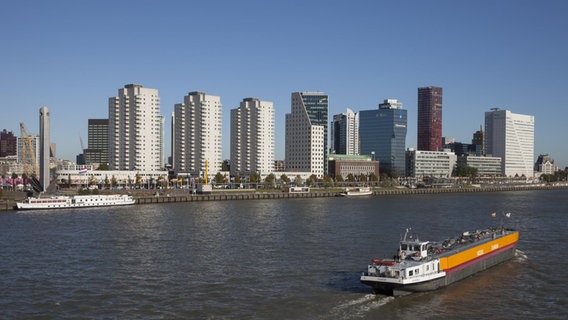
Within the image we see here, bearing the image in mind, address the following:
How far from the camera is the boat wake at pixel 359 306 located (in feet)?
110

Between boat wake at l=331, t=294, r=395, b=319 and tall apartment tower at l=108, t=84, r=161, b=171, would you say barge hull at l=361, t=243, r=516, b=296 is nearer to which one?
boat wake at l=331, t=294, r=395, b=319

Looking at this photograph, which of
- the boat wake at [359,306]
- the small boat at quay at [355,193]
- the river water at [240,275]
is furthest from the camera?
the small boat at quay at [355,193]

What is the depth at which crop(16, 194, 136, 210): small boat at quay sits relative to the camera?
10656cm

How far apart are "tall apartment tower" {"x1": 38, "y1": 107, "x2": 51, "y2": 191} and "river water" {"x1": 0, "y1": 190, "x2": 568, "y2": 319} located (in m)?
63.9

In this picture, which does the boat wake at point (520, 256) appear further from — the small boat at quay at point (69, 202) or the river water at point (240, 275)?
the small boat at quay at point (69, 202)

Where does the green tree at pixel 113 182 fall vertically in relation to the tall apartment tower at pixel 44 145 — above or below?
below

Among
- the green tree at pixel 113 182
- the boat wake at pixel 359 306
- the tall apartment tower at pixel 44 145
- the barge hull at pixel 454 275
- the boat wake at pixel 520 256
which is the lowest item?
the boat wake at pixel 359 306

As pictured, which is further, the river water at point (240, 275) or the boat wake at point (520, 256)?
the boat wake at point (520, 256)

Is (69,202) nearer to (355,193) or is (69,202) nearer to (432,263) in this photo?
(432,263)

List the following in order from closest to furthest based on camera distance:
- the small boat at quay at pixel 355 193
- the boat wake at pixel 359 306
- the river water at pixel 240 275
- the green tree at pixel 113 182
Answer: the boat wake at pixel 359 306, the river water at pixel 240 275, the green tree at pixel 113 182, the small boat at quay at pixel 355 193

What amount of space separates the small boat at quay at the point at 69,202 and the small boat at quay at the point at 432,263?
84.9 meters

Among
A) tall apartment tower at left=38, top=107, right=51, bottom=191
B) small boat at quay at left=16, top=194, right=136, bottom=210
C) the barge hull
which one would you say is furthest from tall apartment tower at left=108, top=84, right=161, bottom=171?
the barge hull

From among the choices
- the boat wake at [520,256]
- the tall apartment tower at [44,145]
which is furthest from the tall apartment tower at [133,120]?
the boat wake at [520,256]

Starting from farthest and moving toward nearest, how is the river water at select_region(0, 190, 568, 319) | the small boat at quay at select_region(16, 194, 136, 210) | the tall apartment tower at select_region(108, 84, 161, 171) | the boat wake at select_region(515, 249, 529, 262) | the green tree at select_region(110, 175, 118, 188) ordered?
the tall apartment tower at select_region(108, 84, 161, 171)
the green tree at select_region(110, 175, 118, 188)
the small boat at quay at select_region(16, 194, 136, 210)
the boat wake at select_region(515, 249, 529, 262)
the river water at select_region(0, 190, 568, 319)
